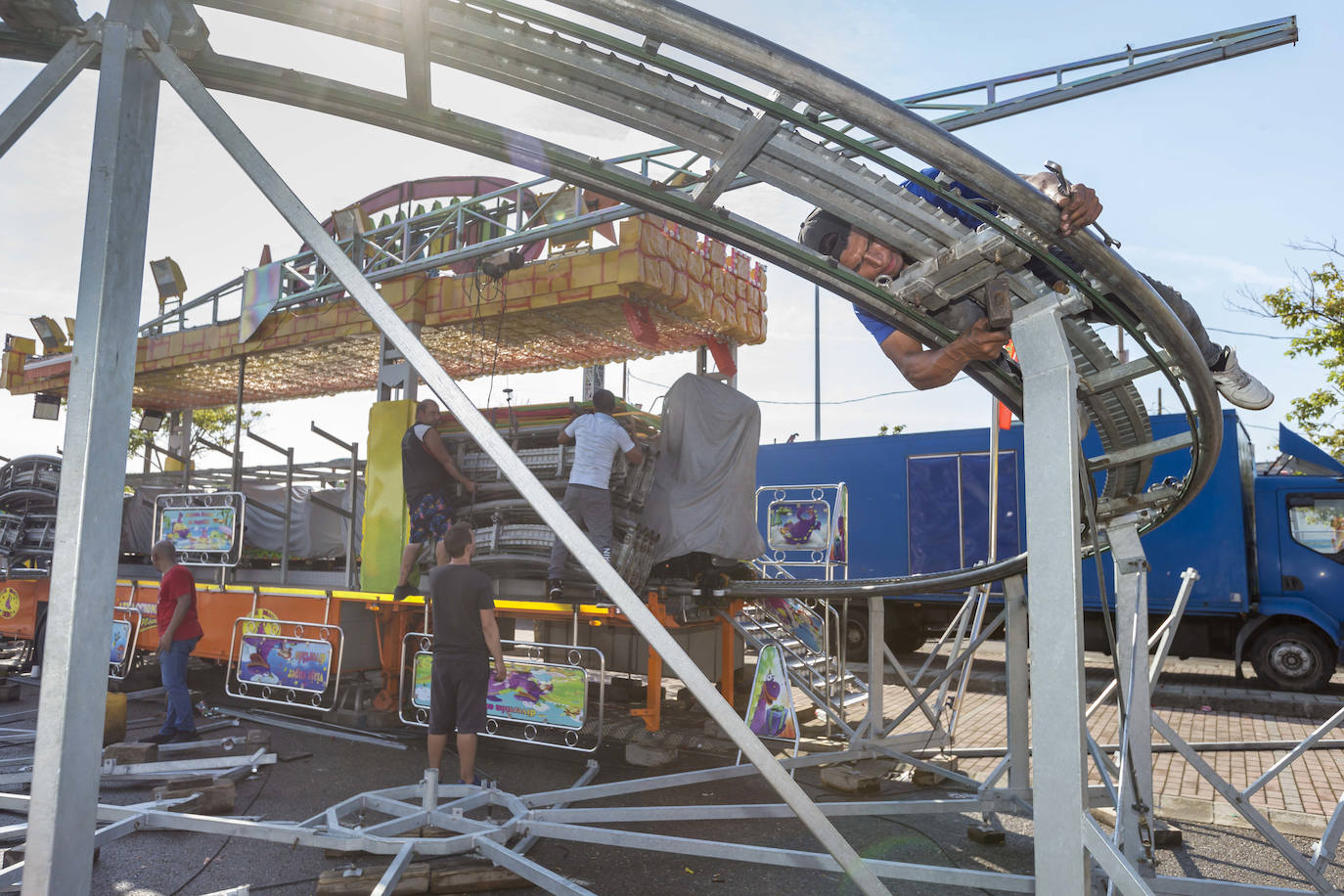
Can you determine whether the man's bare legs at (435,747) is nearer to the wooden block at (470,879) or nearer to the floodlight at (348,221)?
the wooden block at (470,879)

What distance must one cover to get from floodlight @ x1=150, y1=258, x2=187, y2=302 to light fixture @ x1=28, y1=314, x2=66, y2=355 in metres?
3.35

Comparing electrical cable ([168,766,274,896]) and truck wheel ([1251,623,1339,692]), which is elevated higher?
truck wheel ([1251,623,1339,692])

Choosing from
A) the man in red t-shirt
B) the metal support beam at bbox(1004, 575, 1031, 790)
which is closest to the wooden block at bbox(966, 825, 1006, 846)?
the metal support beam at bbox(1004, 575, 1031, 790)

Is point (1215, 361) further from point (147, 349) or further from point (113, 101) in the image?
point (147, 349)

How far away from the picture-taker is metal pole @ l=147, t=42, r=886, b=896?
2.36 m

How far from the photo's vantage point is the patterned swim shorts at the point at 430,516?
27.5 ft

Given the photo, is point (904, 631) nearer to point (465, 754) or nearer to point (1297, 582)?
point (1297, 582)

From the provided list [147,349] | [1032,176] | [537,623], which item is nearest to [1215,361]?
[1032,176]

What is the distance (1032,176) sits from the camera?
275 cm

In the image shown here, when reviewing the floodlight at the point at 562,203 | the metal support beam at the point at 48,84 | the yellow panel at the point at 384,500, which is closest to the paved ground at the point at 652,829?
the yellow panel at the point at 384,500

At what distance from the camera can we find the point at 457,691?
6172 millimetres

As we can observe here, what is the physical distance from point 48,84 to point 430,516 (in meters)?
6.21

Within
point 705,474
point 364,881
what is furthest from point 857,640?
point 364,881

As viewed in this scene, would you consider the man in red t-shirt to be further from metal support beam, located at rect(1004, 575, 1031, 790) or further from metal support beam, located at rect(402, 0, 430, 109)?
metal support beam, located at rect(402, 0, 430, 109)
